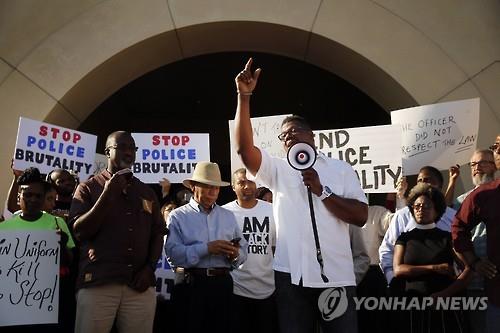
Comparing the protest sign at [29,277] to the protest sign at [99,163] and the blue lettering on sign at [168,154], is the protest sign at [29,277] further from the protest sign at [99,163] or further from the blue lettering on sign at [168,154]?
the protest sign at [99,163]

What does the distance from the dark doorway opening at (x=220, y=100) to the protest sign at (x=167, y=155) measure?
4.16 m

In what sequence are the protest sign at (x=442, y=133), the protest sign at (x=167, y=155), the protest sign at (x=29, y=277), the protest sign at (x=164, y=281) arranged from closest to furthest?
the protest sign at (x=29, y=277)
the protest sign at (x=164, y=281)
the protest sign at (x=442, y=133)
the protest sign at (x=167, y=155)

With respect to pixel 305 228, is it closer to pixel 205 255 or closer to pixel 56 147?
pixel 205 255

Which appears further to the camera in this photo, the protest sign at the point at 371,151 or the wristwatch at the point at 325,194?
the protest sign at the point at 371,151

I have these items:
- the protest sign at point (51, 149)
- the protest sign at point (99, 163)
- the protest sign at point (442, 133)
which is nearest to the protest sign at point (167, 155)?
the protest sign at point (51, 149)

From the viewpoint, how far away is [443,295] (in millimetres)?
5055

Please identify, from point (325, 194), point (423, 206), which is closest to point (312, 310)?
point (325, 194)

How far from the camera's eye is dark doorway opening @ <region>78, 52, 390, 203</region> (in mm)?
12484

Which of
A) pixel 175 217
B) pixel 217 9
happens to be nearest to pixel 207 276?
pixel 175 217

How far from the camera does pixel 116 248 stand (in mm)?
4688

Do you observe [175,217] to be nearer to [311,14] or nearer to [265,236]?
[265,236]

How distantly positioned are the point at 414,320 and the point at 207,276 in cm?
161

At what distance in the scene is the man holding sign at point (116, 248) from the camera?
181 inches

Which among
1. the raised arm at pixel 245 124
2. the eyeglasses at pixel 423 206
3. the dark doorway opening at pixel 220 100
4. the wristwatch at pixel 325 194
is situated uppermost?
the dark doorway opening at pixel 220 100
